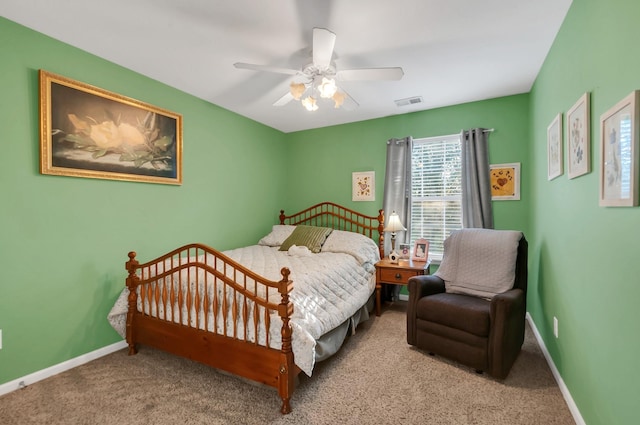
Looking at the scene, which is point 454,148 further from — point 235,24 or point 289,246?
point 235,24

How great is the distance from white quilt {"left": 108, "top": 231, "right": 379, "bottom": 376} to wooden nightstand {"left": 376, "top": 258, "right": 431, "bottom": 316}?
11 centimetres

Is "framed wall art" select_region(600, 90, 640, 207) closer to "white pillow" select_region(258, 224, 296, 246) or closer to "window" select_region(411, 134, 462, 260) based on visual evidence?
"window" select_region(411, 134, 462, 260)

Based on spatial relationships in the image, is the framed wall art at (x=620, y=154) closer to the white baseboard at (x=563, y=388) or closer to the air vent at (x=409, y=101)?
the white baseboard at (x=563, y=388)

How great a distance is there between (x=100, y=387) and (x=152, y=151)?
201 centimetres

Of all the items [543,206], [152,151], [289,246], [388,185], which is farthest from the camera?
[388,185]

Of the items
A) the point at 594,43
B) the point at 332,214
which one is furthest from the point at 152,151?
the point at 594,43

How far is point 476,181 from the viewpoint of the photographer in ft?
11.0

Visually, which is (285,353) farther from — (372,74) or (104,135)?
(104,135)

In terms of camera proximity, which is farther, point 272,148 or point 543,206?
point 272,148

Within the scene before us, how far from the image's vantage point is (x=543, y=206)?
8.36 ft

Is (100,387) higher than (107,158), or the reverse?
(107,158)

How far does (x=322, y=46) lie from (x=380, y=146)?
227cm

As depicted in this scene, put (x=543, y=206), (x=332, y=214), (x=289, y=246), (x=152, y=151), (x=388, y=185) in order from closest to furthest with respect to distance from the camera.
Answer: (x=543, y=206), (x=152, y=151), (x=289, y=246), (x=388, y=185), (x=332, y=214)

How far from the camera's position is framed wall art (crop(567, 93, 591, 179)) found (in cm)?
154
